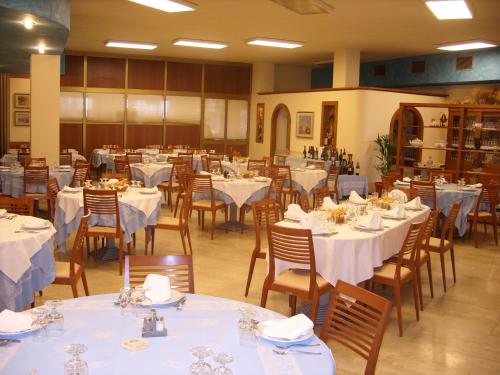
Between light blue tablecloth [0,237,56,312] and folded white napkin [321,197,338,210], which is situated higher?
folded white napkin [321,197,338,210]

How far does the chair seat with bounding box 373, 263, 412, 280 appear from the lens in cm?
515

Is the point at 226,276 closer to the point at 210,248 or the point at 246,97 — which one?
the point at 210,248

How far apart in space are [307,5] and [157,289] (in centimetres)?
649

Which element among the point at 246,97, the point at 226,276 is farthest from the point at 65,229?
the point at 246,97

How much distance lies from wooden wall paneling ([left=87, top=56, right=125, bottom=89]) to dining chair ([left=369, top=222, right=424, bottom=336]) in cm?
1322

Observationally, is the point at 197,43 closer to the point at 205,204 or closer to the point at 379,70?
the point at 379,70

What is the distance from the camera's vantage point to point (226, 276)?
22.0 ft

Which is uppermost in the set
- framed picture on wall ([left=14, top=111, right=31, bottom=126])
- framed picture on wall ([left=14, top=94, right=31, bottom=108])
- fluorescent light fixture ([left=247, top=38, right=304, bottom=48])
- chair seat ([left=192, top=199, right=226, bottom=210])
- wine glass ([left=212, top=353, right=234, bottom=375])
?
fluorescent light fixture ([left=247, top=38, right=304, bottom=48])

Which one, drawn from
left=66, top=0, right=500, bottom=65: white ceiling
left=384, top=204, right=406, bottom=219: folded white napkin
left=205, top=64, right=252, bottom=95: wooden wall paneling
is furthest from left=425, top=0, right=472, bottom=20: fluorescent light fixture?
left=205, top=64, right=252, bottom=95: wooden wall paneling

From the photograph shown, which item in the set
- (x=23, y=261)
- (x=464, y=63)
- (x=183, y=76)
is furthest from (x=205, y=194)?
(x=183, y=76)

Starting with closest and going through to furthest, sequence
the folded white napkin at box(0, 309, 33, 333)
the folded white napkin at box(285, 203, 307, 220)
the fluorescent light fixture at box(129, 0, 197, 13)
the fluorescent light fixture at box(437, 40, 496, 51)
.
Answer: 1. the folded white napkin at box(0, 309, 33, 333)
2. the folded white napkin at box(285, 203, 307, 220)
3. the fluorescent light fixture at box(129, 0, 197, 13)
4. the fluorescent light fixture at box(437, 40, 496, 51)

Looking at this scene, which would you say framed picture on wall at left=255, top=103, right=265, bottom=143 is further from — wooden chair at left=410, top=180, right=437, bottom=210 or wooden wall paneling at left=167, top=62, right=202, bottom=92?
wooden chair at left=410, top=180, right=437, bottom=210

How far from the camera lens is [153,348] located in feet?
8.26

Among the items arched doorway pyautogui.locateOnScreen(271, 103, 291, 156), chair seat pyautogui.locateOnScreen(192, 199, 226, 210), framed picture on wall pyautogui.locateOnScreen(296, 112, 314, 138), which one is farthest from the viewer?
arched doorway pyautogui.locateOnScreen(271, 103, 291, 156)
